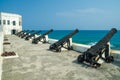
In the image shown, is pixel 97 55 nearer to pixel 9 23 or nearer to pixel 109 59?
pixel 109 59

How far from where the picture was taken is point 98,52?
8273 millimetres

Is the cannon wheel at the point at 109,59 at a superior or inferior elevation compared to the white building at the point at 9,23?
inferior

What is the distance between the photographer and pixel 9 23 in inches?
1905

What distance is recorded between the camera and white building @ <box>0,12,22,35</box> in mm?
46781

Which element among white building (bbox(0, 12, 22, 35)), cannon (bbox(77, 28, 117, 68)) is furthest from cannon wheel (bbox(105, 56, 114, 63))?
white building (bbox(0, 12, 22, 35))

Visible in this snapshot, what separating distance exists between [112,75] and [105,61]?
7.03ft

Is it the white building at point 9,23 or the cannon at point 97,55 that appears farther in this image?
the white building at point 9,23

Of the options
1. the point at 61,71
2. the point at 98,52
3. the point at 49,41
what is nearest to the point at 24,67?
the point at 61,71

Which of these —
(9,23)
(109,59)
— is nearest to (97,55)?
(109,59)

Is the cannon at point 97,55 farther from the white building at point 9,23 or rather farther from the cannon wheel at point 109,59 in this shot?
the white building at point 9,23

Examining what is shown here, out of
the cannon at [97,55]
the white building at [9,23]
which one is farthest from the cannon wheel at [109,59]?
the white building at [9,23]

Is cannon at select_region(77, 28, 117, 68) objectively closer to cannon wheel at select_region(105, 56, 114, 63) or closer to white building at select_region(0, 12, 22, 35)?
cannon wheel at select_region(105, 56, 114, 63)

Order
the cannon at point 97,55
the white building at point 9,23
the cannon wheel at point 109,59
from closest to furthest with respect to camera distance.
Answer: the cannon at point 97,55
the cannon wheel at point 109,59
the white building at point 9,23

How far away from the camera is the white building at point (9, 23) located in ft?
153
